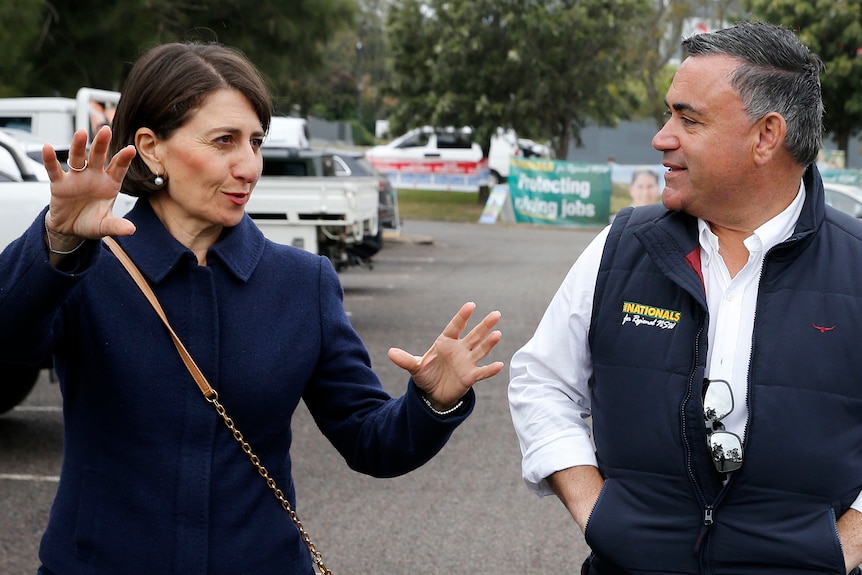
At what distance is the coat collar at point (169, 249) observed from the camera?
8.55 feet

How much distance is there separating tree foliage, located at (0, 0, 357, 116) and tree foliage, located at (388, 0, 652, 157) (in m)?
12.6

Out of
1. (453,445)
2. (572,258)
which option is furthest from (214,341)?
(572,258)

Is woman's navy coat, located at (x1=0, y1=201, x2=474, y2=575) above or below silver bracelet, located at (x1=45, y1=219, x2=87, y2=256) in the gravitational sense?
below

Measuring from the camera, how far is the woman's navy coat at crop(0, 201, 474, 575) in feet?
8.17

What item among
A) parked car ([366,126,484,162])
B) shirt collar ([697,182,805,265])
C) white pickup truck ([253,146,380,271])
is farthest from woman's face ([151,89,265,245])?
parked car ([366,126,484,162])

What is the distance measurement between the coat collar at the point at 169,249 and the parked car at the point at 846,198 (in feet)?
49.1

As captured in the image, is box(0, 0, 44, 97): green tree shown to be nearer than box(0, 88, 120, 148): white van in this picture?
No

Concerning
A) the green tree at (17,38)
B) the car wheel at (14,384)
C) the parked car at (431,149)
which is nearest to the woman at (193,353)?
the car wheel at (14,384)

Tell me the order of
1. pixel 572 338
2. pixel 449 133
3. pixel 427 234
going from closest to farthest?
pixel 572 338 < pixel 427 234 < pixel 449 133

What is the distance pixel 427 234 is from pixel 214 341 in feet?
84.4

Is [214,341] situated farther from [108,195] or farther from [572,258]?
[572,258]

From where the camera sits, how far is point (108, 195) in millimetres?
2316

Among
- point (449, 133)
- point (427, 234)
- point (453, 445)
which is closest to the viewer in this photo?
point (453, 445)

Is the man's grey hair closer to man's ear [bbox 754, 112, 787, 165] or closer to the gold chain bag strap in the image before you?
man's ear [bbox 754, 112, 787, 165]
